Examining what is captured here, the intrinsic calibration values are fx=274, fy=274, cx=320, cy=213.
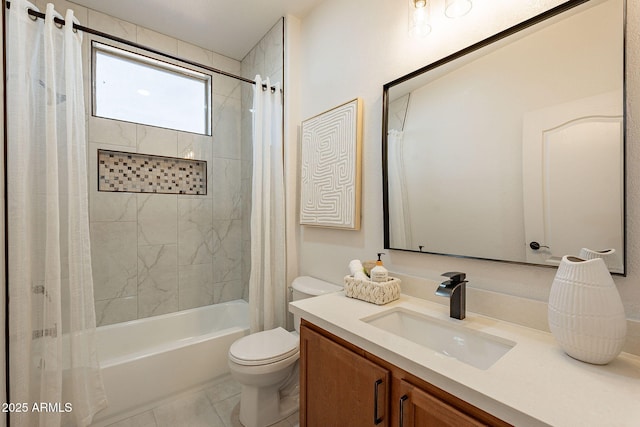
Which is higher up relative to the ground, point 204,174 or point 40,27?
point 40,27

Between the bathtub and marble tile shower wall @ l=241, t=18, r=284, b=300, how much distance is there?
0.51 meters

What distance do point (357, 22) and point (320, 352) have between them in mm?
1873

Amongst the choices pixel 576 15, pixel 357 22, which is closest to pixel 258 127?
pixel 357 22

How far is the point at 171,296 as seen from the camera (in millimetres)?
2535

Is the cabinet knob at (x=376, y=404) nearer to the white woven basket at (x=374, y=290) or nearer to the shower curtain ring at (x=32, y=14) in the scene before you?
the white woven basket at (x=374, y=290)

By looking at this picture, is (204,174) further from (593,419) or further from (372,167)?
(593,419)

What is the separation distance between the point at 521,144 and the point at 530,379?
80 centimetres

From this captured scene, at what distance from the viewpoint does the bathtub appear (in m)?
1.68

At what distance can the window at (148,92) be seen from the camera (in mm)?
2291

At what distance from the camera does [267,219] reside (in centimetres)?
207

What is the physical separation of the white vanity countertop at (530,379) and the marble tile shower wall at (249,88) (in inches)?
78.4

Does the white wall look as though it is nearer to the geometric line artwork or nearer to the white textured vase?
the geometric line artwork

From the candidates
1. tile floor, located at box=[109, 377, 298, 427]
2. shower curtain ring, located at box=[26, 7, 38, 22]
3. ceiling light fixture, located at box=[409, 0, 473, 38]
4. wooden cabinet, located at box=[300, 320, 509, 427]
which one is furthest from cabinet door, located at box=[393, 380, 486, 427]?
shower curtain ring, located at box=[26, 7, 38, 22]

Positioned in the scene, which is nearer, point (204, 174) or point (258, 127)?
point (258, 127)
